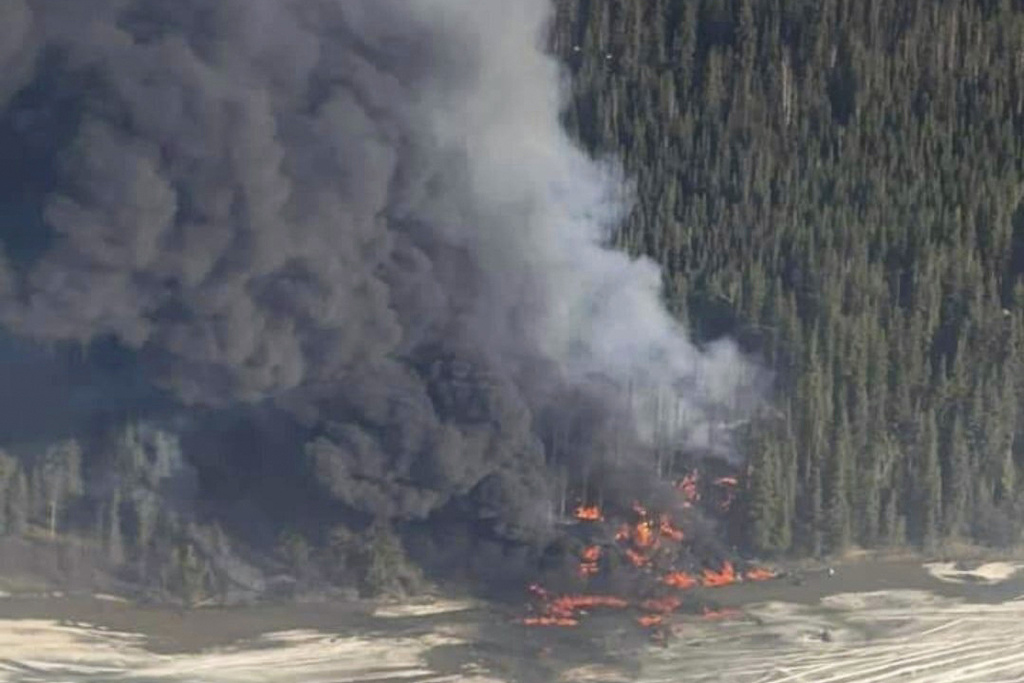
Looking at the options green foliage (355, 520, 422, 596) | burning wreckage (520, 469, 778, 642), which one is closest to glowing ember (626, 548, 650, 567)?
burning wreckage (520, 469, 778, 642)

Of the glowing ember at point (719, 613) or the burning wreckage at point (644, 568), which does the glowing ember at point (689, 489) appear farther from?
the glowing ember at point (719, 613)

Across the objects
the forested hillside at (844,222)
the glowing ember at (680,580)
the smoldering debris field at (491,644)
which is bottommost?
the smoldering debris field at (491,644)

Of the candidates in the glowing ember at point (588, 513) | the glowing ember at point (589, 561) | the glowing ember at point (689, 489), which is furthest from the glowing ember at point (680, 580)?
the glowing ember at point (689, 489)

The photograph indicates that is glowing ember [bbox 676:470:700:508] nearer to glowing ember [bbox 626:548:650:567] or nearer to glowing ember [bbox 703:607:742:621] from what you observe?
glowing ember [bbox 626:548:650:567]

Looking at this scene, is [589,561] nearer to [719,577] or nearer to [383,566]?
[719,577]

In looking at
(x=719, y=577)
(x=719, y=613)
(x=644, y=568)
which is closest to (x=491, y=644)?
(x=644, y=568)

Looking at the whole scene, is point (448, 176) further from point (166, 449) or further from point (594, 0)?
point (594, 0)
